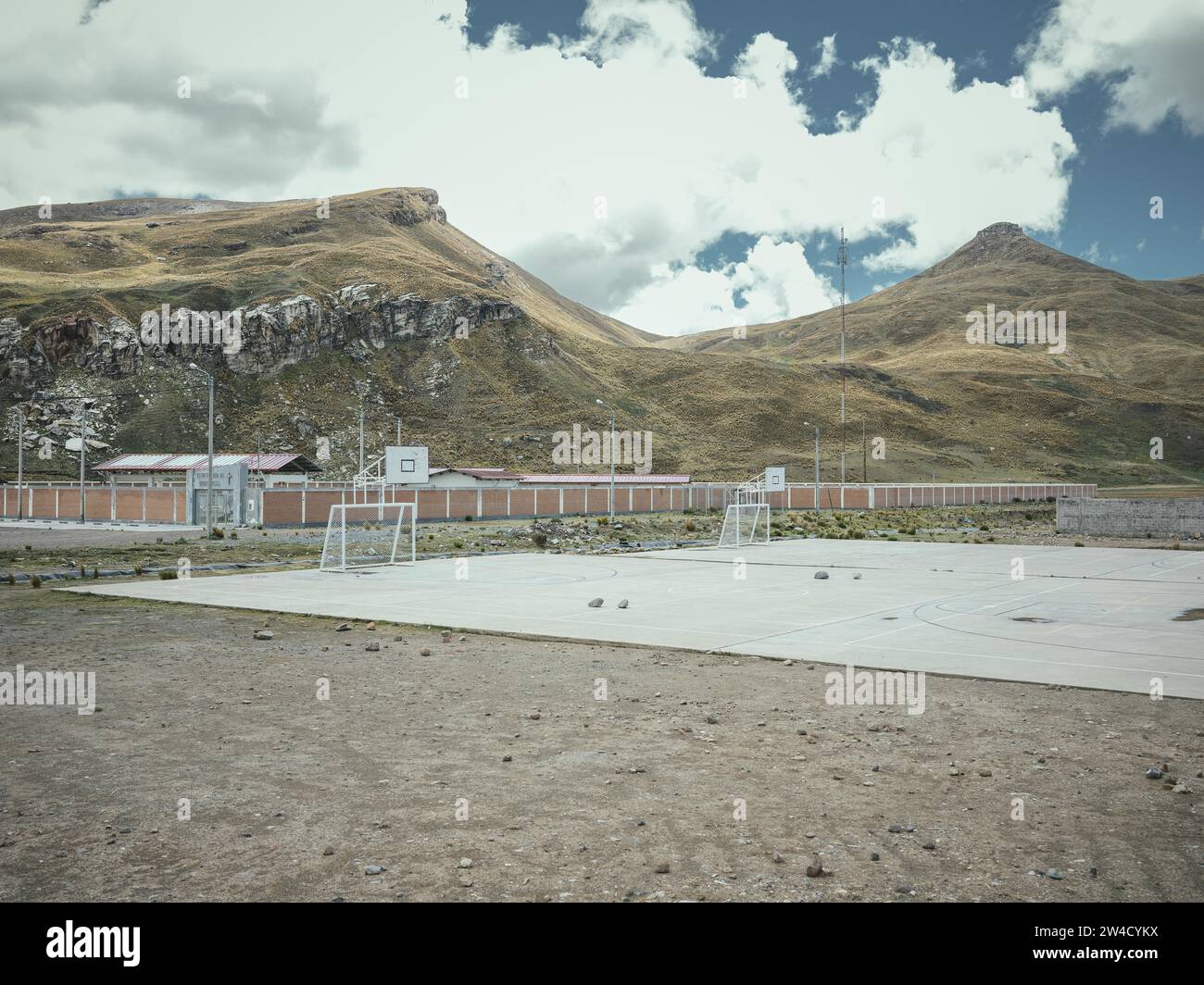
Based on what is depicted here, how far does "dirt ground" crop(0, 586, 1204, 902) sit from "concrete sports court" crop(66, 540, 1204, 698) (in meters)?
2.04

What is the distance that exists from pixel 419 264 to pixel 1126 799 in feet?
518

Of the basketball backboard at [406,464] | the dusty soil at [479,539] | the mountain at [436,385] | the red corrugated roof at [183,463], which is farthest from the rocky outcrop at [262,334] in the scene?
the basketball backboard at [406,464]

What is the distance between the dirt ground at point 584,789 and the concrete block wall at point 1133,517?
139 ft

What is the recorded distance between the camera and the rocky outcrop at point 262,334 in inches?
4377

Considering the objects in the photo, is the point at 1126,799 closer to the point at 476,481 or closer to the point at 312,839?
the point at 312,839

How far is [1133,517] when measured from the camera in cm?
4859

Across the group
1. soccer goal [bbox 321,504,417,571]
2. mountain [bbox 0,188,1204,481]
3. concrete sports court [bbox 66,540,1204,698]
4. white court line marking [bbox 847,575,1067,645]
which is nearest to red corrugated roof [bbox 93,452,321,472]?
mountain [bbox 0,188,1204,481]

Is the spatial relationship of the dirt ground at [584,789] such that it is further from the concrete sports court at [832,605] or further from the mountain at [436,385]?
the mountain at [436,385]

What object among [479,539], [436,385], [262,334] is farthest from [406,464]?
[262,334]

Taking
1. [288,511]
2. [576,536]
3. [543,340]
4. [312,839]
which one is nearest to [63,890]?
[312,839]

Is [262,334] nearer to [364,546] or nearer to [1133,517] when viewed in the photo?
[364,546]

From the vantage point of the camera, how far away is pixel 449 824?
6.31 metres

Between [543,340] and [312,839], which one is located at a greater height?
[543,340]

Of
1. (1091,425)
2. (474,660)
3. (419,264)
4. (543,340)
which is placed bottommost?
(474,660)
